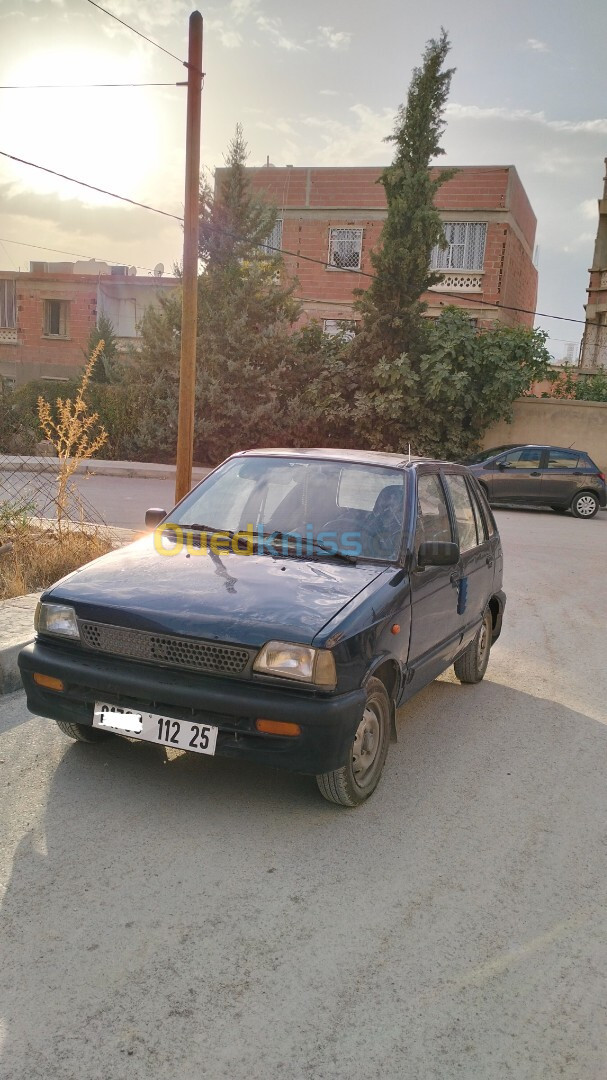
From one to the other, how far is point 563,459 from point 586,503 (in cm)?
108

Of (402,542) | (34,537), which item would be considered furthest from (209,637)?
(34,537)

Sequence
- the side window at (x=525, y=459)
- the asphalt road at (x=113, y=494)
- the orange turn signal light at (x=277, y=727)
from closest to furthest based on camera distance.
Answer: the orange turn signal light at (x=277, y=727) → the asphalt road at (x=113, y=494) → the side window at (x=525, y=459)

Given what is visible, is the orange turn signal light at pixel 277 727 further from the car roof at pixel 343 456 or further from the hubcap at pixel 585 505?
the hubcap at pixel 585 505

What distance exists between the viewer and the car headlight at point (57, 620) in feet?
13.1

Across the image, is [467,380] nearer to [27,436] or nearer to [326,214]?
[27,436]

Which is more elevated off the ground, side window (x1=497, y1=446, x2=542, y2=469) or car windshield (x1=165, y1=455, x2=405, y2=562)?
car windshield (x1=165, y1=455, x2=405, y2=562)

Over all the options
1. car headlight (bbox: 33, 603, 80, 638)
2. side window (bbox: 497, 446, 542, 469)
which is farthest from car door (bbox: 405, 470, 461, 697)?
side window (bbox: 497, 446, 542, 469)

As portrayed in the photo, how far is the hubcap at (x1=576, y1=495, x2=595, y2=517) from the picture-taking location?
19.4 meters

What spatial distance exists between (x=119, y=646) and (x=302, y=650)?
830 mm

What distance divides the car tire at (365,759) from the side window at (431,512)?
95 centimetres

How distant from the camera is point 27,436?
22.1m

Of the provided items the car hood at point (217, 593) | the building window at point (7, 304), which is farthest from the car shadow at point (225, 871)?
the building window at point (7, 304)

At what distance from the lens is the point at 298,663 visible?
3.61 m

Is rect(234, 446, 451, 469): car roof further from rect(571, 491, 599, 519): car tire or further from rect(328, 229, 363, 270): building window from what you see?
rect(328, 229, 363, 270): building window
